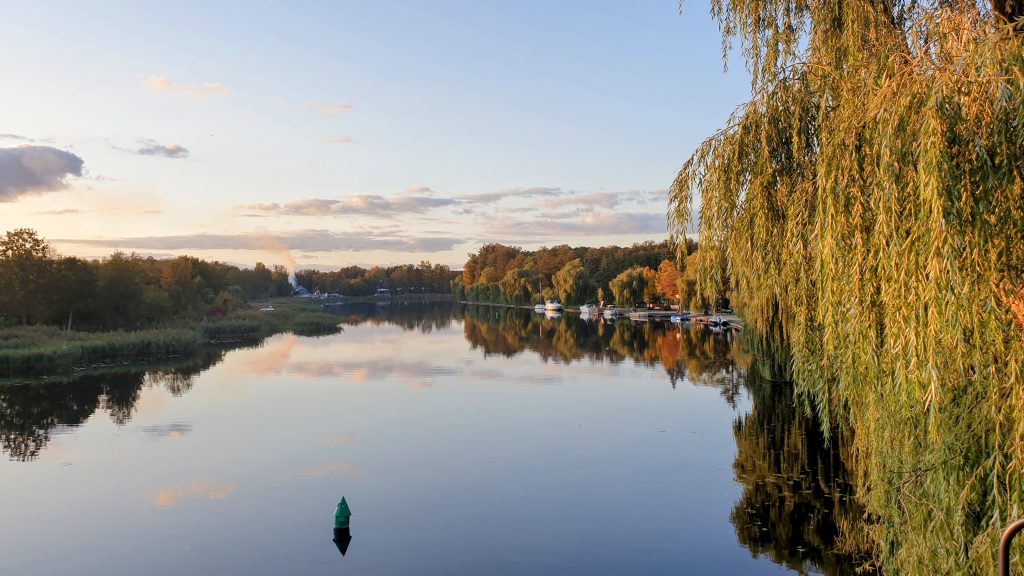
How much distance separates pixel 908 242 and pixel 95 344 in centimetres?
5085

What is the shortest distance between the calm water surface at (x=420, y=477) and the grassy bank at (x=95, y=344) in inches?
278

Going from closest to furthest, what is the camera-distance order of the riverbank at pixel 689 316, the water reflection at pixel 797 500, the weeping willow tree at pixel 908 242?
the weeping willow tree at pixel 908 242 → the water reflection at pixel 797 500 → the riverbank at pixel 689 316

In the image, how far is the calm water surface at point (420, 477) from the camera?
47.7ft

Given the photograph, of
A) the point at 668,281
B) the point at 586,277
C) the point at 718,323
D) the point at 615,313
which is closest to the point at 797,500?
the point at 718,323

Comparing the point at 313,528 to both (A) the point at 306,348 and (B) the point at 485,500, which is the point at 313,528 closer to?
(B) the point at 485,500

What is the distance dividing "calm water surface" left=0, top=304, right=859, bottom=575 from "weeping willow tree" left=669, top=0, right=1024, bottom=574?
21.5ft

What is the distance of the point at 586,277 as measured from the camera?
4951 inches

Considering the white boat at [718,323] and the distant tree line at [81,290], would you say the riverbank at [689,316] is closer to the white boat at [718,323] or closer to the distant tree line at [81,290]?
the white boat at [718,323]

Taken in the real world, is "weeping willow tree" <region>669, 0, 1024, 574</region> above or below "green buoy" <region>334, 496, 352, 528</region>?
above

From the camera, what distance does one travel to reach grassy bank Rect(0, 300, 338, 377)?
41.8m

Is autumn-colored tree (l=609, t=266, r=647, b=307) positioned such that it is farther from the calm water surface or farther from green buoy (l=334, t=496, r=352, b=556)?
green buoy (l=334, t=496, r=352, b=556)

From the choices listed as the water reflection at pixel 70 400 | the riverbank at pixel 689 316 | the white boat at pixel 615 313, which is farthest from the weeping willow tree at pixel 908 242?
the white boat at pixel 615 313

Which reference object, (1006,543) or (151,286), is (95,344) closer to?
(151,286)

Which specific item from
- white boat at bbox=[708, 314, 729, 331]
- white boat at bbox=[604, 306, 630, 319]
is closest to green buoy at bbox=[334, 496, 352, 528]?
white boat at bbox=[708, 314, 729, 331]
